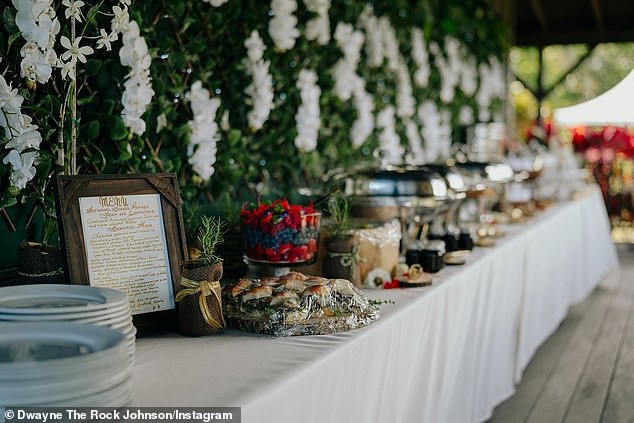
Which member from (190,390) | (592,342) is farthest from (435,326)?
(592,342)

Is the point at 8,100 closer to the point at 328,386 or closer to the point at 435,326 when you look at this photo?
the point at 328,386

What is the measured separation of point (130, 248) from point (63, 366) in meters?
0.57

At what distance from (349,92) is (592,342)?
186 cm

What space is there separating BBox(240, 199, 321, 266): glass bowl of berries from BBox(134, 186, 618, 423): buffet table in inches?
8.7

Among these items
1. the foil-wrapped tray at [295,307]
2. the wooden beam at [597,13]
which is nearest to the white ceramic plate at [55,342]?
the foil-wrapped tray at [295,307]

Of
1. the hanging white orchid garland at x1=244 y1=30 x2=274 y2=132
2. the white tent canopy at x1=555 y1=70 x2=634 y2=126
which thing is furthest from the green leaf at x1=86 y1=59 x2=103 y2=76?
the white tent canopy at x1=555 y1=70 x2=634 y2=126

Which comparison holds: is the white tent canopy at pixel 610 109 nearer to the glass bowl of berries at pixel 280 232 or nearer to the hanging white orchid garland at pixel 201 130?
the hanging white orchid garland at pixel 201 130

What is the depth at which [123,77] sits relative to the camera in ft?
6.42

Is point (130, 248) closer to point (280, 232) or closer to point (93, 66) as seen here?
point (280, 232)

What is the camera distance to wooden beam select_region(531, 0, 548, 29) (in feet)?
22.3

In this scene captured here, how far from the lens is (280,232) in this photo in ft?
6.05

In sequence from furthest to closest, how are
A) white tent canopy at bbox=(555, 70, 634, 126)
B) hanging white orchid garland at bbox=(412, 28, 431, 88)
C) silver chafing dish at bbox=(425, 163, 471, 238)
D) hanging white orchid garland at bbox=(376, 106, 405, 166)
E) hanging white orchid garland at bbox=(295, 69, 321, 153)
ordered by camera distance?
white tent canopy at bbox=(555, 70, 634, 126) < hanging white orchid garland at bbox=(412, 28, 431, 88) < hanging white orchid garland at bbox=(376, 106, 405, 166) < hanging white orchid garland at bbox=(295, 69, 321, 153) < silver chafing dish at bbox=(425, 163, 471, 238)

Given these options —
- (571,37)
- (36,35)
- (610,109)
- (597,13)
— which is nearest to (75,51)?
(36,35)

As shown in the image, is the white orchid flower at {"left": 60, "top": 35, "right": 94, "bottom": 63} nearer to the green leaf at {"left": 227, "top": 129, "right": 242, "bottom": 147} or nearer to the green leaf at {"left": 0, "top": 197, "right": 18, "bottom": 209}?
the green leaf at {"left": 0, "top": 197, "right": 18, "bottom": 209}
